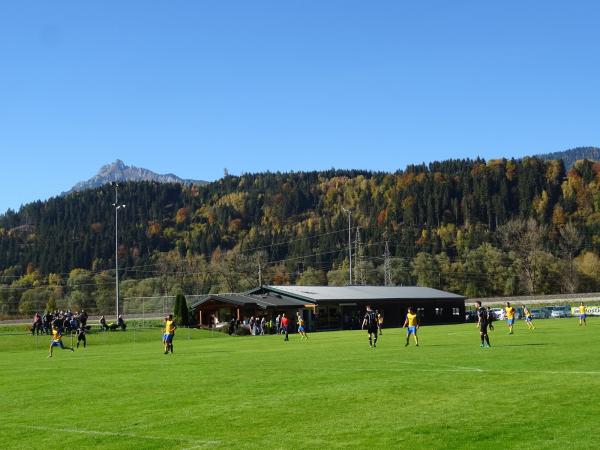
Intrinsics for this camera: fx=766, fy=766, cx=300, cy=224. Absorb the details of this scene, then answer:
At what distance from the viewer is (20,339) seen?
5341 cm

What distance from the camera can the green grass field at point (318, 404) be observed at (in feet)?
39.3

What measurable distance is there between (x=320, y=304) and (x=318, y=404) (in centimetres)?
6117

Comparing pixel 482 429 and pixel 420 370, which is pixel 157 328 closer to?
pixel 420 370

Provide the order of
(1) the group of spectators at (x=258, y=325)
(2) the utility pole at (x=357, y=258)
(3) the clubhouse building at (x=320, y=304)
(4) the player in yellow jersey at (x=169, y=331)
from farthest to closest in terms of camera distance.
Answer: (2) the utility pole at (x=357, y=258) → (3) the clubhouse building at (x=320, y=304) → (1) the group of spectators at (x=258, y=325) → (4) the player in yellow jersey at (x=169, y=331)

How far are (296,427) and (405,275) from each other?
13344 cm

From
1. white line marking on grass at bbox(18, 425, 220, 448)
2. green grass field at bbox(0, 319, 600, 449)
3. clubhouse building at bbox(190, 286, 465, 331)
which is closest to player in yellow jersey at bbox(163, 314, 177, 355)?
green grass field at bbox(0, 319, 600, 449)

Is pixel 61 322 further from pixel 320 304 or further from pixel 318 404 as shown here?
pixel 318 404

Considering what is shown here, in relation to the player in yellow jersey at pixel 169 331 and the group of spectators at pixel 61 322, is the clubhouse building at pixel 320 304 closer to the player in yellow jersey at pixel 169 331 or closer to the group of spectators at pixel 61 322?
the group of spectators at pixel 61 322

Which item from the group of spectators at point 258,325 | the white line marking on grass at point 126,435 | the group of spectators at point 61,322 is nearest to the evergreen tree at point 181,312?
the group of spectators at point 258,325

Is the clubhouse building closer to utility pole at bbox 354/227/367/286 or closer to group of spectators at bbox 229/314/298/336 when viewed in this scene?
group of spectators at bbox 229/314/298/336

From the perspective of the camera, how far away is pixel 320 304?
251 ft

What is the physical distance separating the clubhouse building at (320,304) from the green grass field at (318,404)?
4736 cm

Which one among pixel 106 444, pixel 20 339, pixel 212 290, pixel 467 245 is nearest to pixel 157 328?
pixel 20 339

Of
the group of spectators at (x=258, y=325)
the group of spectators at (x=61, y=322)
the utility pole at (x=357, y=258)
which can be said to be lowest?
the group of spectators at (x=258, y=325)
